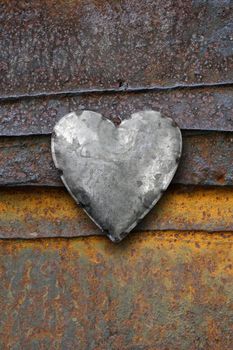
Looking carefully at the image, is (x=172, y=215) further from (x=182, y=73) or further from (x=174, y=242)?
(x=182, y=73)

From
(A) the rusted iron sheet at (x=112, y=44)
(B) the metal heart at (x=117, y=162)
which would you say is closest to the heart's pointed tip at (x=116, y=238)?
(B) the metal heart at (x=117, y=162)

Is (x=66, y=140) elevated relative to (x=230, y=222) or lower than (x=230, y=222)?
A: elevated

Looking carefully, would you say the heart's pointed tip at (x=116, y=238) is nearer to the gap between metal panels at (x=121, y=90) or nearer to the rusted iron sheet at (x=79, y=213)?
the rusted iron sheet at (x=79, y=213)

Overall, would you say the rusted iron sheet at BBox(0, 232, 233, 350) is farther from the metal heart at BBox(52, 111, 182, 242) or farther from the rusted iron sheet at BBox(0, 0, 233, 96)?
the rusted iron sheet at BBox(0, 0, 233, 96)

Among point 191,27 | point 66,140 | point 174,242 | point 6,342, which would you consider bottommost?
point 6,342

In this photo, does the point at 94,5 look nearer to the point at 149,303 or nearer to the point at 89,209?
the point at 89,209

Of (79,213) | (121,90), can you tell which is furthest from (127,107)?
(79,213)

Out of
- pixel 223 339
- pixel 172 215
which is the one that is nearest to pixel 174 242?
pixel 172 215
